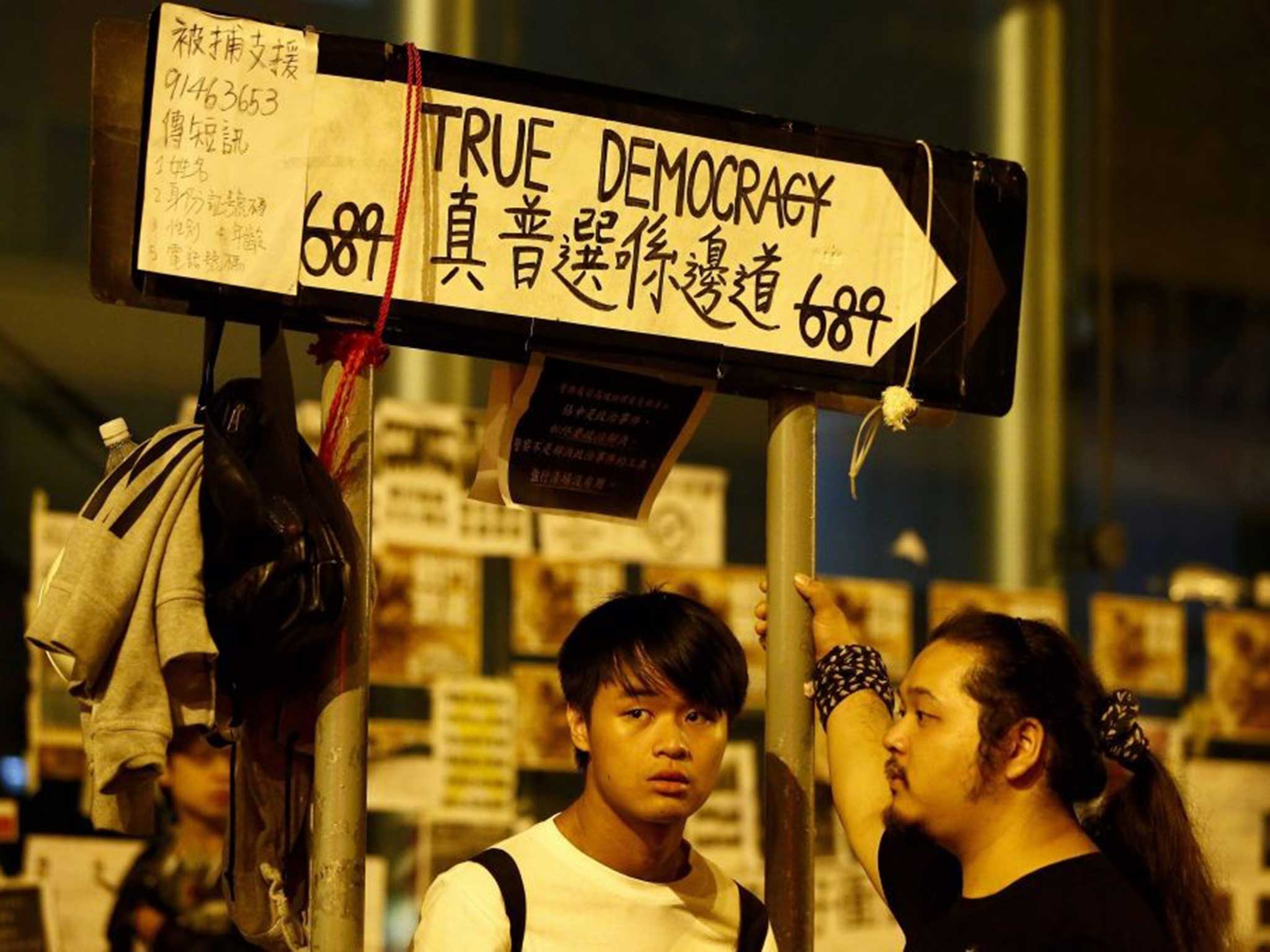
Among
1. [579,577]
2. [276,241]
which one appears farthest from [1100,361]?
[276,241]

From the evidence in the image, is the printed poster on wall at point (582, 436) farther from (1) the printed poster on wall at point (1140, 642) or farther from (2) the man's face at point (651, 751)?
(1) the printed poster on wall at point (1140, 642)

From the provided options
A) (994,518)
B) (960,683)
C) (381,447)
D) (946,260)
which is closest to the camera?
(960,683)

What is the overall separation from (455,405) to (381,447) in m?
0.20

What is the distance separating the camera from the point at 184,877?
12.1 feet

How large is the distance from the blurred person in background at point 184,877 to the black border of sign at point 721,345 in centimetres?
184

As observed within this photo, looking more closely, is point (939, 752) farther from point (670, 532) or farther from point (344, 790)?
point (670, 532)

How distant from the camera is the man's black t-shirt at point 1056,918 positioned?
6.40ft

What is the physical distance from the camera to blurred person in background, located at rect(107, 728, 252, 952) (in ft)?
12.0

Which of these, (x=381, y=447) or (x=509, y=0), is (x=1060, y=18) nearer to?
(x=509, y=0)

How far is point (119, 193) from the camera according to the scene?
1.89 metres

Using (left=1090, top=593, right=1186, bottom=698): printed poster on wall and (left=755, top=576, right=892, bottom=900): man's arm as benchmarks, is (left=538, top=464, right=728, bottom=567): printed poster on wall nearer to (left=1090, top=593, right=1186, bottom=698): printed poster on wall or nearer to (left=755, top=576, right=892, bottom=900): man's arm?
(left=1090, top=593, right=1186, bottom=698): printed poster on wall

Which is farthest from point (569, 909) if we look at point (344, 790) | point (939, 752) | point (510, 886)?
point (939, 752)

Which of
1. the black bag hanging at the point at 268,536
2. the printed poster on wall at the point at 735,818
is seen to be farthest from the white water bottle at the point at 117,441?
the printed poster on wall at the point at 735,818

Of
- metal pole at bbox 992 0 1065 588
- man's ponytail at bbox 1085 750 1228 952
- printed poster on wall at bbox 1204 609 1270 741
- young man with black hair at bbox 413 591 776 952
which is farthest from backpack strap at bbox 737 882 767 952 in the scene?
printed poster on wall at bbox 1204 609 1270 741
